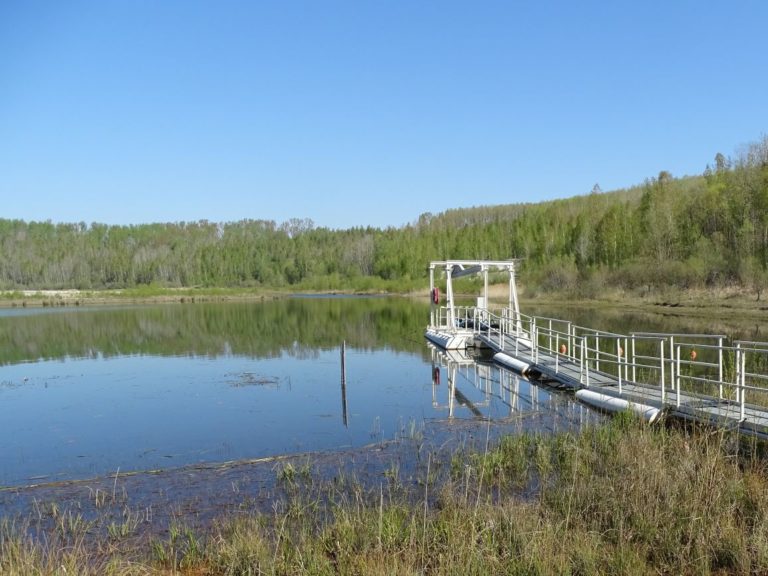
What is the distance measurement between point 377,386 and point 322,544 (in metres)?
12.0

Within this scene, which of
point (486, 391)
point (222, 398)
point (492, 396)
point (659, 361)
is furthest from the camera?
point (659, 361)

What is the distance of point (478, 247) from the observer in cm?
10131

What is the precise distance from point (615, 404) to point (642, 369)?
5.79 meters

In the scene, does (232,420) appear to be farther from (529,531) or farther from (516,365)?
(529,531)

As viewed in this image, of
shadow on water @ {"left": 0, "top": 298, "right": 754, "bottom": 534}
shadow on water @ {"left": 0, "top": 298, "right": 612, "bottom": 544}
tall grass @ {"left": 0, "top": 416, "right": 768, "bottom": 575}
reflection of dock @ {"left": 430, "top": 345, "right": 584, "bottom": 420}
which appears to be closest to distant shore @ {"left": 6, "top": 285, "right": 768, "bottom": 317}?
shadow on water @ {"left": 0, "top": 298, "right": 754, "bottom": 534}

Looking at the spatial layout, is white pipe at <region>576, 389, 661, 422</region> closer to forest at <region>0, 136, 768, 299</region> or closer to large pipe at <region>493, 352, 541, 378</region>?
large pipe at <region>493, 352, 541, 378</region>

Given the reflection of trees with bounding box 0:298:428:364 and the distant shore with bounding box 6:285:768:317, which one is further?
the distant shore with bounding box 6:285:768:317

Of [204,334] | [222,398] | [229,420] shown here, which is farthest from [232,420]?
[204,334]

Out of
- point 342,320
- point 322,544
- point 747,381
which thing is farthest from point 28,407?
point 342,320

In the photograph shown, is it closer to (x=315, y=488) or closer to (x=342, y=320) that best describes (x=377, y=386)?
(x=315, y=488)

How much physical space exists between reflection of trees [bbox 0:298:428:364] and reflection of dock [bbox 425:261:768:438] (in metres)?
3.56

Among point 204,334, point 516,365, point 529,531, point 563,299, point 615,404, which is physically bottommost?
point 563,299

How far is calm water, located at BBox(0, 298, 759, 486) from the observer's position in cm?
1204

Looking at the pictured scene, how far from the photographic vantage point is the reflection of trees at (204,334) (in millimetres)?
28531
